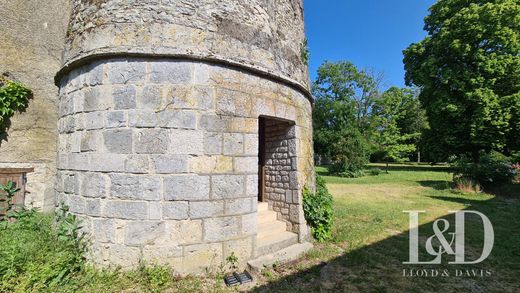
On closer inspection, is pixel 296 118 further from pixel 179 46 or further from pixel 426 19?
pixel 426 19

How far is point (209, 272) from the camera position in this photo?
3613 millimetres

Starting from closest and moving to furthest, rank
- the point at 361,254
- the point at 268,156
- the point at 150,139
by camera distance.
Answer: the point at 150,139, the point at 361,254, the point at 268,156

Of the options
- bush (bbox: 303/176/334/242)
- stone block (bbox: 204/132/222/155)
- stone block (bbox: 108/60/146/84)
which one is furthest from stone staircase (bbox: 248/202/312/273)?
stone block (bbox: 108/60/146/84)

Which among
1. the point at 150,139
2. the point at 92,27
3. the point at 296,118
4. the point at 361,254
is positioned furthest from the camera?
the point at 296,118

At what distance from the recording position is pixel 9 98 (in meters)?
5.62

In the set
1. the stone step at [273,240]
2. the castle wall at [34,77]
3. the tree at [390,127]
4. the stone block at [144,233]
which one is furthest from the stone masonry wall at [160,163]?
the tree at [390,127]

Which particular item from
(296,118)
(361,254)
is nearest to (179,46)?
(296,118)

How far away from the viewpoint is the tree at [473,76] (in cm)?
1411

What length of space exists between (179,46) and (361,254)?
4.38 metres

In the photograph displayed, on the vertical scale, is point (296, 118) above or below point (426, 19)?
below

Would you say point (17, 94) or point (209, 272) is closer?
point (209, 272)

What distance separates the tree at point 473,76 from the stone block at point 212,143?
16281 mm

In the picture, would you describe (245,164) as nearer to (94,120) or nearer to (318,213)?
(318,213)

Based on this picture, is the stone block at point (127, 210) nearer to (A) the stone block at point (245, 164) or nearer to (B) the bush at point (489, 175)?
(A) the stone block at point (245, 164)
